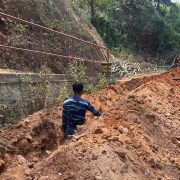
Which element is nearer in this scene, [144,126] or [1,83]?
[144,126]

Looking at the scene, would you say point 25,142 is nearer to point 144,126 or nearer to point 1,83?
point 1,83

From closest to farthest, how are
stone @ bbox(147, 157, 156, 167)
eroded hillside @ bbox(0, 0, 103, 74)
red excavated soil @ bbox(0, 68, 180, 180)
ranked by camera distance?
red excavated soil @ bbox(0, 68, 180, 180), stone @ bbox(147, 157, 156, 167), eroded hillside @ bbox(0, 0, 103, 74)

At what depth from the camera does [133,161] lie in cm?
255

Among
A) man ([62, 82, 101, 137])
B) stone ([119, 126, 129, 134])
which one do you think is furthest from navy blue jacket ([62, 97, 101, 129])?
stone ([119, 126, 129, 134])

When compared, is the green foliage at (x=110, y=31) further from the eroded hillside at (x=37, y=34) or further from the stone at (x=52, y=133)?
the stone at (x=52, y=133)

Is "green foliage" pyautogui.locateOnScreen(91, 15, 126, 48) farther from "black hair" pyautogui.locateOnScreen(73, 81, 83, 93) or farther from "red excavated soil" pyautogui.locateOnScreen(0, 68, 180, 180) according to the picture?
"black hair" pyautogui.locateOnScreen(73, 81, 83, 93)

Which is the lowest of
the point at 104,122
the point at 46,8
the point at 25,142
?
the point at 25,142

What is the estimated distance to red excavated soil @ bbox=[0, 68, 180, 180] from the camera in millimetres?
2316

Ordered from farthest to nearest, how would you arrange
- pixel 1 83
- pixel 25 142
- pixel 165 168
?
pixel 1 83
pixel 25 142
pixel 165 168

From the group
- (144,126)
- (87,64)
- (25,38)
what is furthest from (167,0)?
(144,126)

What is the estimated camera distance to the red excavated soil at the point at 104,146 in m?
2.32

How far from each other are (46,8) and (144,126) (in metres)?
9.84

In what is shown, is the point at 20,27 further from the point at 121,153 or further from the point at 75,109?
the point at 121,153

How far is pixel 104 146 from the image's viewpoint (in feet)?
8.48
